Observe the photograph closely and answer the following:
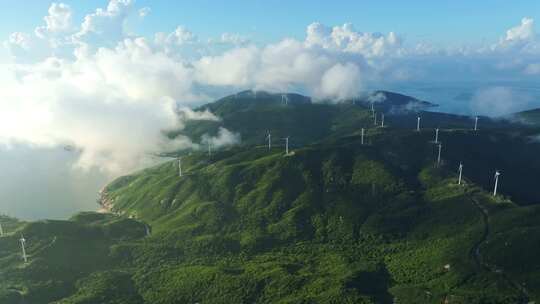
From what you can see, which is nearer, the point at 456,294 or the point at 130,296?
the point at 456,294

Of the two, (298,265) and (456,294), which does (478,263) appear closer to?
(456,294)

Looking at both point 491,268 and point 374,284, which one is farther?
point 374,284

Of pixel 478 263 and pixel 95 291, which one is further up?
pixel 478 263

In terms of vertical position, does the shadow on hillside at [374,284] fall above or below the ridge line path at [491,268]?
below

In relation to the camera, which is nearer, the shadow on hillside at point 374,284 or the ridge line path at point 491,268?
the ridge line path at point 491,268

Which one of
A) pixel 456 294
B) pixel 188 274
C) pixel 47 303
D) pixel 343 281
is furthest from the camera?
pixel 188 274

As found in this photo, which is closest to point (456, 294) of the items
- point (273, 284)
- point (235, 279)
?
point (273, 284)

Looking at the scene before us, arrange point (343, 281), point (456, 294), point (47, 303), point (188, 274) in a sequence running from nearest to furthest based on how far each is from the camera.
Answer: point (456, 294) < point (343, 281) < point (47, 303) < point (188, 274)

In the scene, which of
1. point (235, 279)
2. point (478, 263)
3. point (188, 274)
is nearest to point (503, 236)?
point (478, 263)

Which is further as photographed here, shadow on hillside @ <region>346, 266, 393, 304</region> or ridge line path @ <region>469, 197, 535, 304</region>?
shadow on hillside @ <region>346, 266, 393, 304</region>

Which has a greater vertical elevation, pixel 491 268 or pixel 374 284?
pixel 491 268

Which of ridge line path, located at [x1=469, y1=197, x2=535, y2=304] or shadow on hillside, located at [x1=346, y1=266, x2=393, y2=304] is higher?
ridge line path, located at [x1=469, y1=197, x2=535, y2=304]
